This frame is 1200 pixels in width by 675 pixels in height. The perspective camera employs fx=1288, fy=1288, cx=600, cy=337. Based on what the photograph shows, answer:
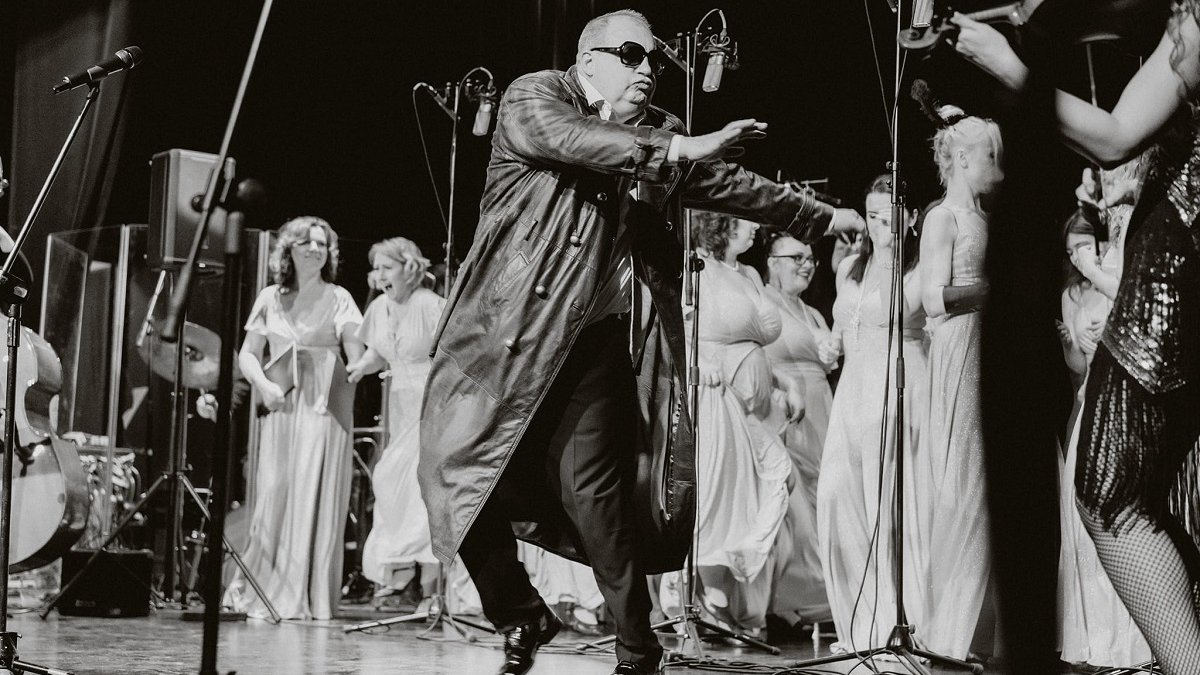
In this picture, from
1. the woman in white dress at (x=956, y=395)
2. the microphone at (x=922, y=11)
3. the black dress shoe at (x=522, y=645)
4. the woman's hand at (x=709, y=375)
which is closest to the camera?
the microphone at (x=922, y=11)

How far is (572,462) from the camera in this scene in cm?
344

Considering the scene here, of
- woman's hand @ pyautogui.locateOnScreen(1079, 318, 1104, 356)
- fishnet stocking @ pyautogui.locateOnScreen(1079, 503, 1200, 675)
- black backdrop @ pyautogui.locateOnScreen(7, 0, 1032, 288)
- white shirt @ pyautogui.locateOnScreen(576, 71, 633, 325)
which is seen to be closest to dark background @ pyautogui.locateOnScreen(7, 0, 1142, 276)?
black backdrop @ pyautogui.locateOnScreen(7, 0, 1032, 288)

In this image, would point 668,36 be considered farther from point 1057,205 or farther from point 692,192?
point 692,192

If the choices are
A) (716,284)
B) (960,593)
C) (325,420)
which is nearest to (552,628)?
(960,593)

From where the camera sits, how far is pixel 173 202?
7188mm

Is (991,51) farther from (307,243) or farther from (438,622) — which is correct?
(307,243)

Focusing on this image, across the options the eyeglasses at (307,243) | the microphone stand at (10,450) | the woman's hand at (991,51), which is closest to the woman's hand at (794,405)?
the eyeglasses at (307,243)

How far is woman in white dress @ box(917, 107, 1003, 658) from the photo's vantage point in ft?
15.9

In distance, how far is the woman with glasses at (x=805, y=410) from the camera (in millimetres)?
6555

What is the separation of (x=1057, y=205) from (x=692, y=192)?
290 cm

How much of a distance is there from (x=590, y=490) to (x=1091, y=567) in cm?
237

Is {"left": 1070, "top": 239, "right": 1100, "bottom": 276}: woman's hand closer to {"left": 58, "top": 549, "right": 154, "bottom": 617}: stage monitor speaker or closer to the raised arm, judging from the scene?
the raised arm

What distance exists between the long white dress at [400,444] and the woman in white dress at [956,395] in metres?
3.17

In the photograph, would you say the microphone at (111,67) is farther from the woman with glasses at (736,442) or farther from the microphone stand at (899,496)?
the woman with glasses at (736,442)
